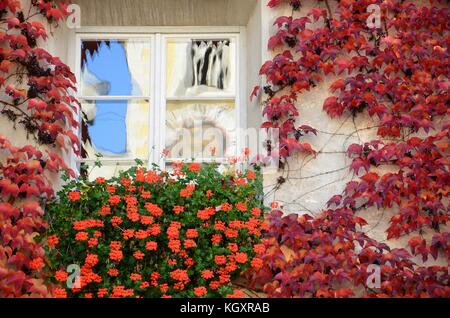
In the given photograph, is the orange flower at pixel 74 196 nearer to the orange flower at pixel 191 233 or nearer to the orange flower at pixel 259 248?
the orange flower at pixel 191 233

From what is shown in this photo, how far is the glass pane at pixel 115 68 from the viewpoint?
13.7ft

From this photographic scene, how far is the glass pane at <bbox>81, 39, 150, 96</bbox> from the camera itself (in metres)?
4.19

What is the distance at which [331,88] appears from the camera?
12.6 ft

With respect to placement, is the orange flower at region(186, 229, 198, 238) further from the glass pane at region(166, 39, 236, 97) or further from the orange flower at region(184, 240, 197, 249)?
the glass pane at region(166, 39, 236, 97)

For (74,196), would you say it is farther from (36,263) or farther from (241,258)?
(241,258)

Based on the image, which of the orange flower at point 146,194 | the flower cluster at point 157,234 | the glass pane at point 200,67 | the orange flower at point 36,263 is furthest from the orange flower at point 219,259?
the glass pane at point 200,67

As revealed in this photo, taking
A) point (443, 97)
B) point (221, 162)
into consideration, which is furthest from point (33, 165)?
point (443, 97)

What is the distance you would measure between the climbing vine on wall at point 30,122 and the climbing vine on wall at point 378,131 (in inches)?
47.7

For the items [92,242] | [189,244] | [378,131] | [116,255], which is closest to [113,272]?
[116,255]

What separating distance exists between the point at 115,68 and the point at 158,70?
30cm

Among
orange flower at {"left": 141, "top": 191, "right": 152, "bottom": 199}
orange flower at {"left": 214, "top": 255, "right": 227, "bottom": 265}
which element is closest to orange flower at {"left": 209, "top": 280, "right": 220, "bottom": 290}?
orange flower at {"left": 214, "top": 255, "right": 227, "bottom": 265}

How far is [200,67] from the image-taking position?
423 centimetres
